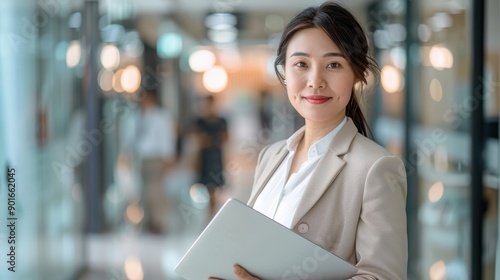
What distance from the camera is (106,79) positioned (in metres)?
8.38

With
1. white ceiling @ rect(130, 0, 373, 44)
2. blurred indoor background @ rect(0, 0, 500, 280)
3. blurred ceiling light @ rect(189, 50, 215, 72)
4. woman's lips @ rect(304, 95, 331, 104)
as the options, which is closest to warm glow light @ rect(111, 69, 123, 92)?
blurred indoor background @ rect(0, 0, 500, 280)

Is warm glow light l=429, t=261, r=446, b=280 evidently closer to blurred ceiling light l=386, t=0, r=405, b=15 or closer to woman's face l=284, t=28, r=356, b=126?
blurred ceiling light l=386, t=0, r=405, b=15

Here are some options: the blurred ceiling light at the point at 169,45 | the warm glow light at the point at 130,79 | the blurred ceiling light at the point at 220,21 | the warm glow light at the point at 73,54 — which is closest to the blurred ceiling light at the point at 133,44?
the warm glow light at the point at 130,79

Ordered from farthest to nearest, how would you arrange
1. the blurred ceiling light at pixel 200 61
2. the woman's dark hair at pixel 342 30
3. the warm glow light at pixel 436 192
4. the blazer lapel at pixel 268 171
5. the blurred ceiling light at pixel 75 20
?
the blurred ceiling light at pixel 200 61
the blurred ceiling light at pixel 75 20
the warm glow light at pixel 436 192
the blazer lapel at pixel 268 171
the woman's dark hair at pixel 342 30

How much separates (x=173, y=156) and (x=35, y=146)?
5467 millimetres

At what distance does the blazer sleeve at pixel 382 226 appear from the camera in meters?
1.45

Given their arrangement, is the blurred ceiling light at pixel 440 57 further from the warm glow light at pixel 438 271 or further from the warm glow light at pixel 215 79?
the warm glow light at pixel 215 79

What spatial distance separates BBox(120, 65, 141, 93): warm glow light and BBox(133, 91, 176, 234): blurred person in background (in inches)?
8.0

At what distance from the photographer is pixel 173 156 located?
1030 centimetres

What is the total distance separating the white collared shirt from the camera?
1592mm

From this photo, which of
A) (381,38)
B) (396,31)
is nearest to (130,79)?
(381,38)

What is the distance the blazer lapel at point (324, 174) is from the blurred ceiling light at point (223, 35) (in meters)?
10.5

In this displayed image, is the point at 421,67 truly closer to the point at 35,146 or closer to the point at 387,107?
the point at 387,107

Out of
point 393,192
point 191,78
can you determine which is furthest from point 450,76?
point 191,78
